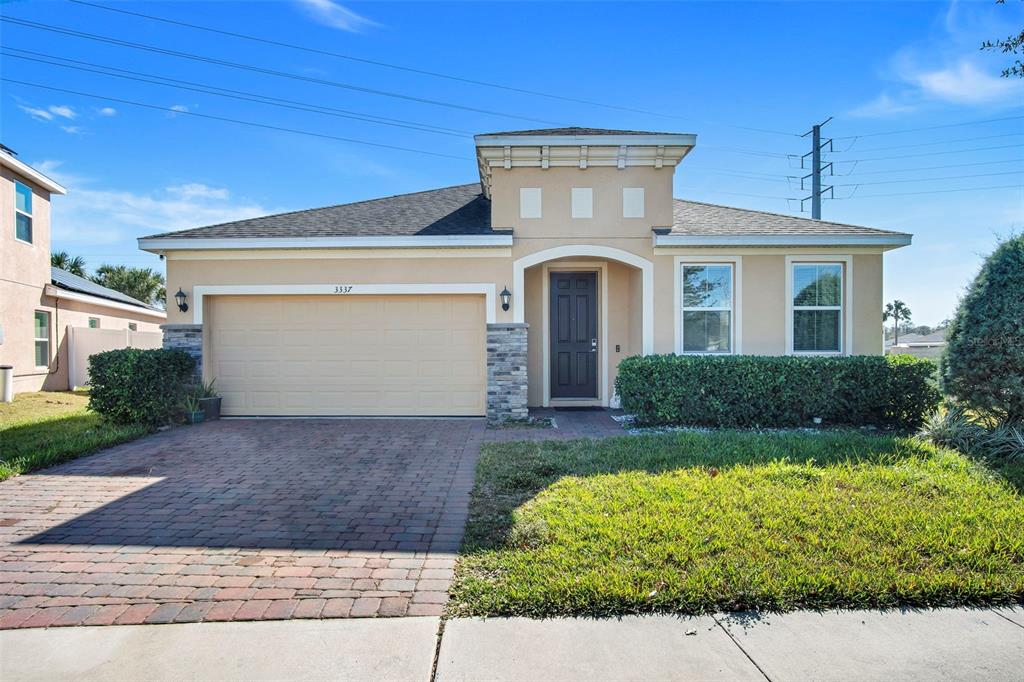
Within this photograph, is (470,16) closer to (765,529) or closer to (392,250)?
(392,250)

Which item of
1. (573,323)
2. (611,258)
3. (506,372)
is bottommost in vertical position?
(506,372)

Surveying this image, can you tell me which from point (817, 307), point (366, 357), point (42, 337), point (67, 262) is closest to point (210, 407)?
point (366, 357)

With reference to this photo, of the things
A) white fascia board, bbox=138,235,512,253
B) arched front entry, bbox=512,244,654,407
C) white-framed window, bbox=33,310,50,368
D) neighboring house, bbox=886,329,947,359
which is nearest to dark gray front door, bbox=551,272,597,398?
arched front entry, bbox=512,244,654,407

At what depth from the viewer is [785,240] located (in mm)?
8859

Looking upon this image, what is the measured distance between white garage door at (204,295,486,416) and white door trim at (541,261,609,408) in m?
1.43

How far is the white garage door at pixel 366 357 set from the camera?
914 cm

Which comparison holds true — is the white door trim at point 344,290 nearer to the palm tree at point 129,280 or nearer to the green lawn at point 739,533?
the green lawn at point 739,533

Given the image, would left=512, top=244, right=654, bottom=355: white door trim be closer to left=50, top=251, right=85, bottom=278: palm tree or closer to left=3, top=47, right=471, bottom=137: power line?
left=3, top=47, right=471, bottom=137: power line

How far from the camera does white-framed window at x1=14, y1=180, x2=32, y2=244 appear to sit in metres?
13.0

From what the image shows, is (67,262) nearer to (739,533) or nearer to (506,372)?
(506,372)

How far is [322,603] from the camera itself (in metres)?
2.87

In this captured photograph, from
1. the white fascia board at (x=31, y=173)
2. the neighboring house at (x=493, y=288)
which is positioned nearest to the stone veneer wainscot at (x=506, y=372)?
the neighboring house at (x=493, y=288)

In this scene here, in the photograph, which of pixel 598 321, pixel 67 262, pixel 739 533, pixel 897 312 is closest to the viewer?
pixel 739 533

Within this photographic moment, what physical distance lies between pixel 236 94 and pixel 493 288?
11290 mm
